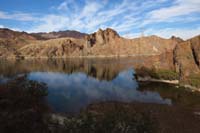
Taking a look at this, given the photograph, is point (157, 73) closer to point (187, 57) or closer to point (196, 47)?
point (187, 57)

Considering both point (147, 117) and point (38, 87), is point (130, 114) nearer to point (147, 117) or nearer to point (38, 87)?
point (147, 117)

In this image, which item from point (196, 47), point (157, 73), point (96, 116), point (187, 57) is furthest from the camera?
point (157, 73)

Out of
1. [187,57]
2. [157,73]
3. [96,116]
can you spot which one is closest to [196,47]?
[187,57]

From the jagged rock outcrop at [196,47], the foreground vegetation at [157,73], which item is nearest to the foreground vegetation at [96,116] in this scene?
the foreground vegetation at [157,73]

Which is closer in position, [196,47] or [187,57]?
[196,47]

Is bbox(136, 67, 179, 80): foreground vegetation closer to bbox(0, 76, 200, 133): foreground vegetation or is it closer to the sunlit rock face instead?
the sunlit rock face

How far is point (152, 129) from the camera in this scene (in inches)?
313

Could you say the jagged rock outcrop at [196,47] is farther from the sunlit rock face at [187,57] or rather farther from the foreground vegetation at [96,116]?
the foreground vegetation at [96,116]

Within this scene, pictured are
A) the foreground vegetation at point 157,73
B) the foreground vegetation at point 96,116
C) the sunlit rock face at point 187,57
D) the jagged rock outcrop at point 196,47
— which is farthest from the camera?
the foreground vegetation at point 157,73

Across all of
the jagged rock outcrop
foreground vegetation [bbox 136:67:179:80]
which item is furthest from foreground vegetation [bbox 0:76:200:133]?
the jagged rock outcrop

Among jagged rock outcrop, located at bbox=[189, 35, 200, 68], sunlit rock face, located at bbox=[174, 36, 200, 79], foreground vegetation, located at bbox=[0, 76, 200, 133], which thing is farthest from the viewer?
jagged rock outcrop, located at bbox=[189, 35, 200, 68]

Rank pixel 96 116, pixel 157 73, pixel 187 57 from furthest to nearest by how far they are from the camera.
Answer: pixel 157 73 < pixel 187 57 < pixel 96 116

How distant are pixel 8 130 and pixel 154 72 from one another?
5299 cm

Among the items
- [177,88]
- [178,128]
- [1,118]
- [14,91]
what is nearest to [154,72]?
[177,88]
